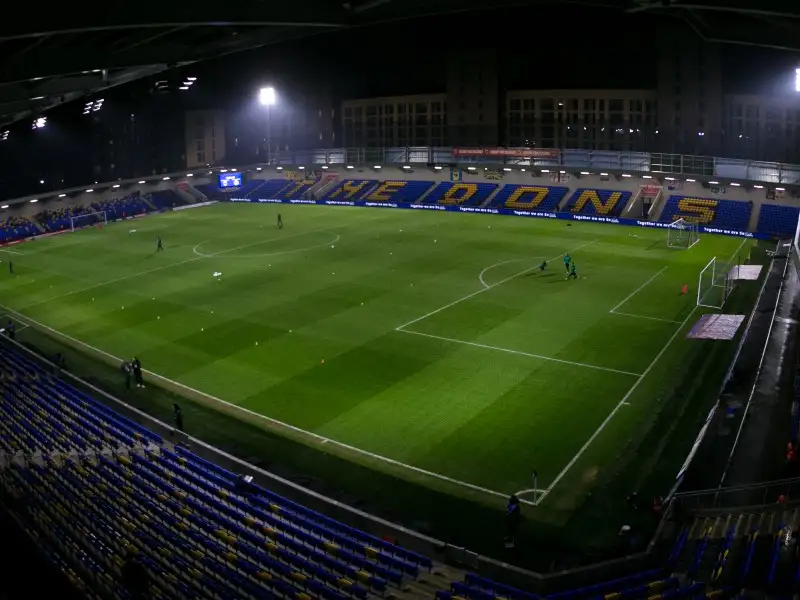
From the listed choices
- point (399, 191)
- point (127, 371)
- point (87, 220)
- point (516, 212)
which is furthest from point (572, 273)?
point (87, 220)

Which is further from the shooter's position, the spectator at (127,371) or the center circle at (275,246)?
the center circle at (275,246)

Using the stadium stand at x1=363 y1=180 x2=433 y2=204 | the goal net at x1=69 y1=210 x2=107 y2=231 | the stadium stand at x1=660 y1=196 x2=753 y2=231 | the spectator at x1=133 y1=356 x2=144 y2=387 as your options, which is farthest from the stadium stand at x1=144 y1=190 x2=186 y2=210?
the spectator at x1=133 y1=356 x2=144 y2=387

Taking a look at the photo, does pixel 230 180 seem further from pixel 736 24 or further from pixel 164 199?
pixel 736 24

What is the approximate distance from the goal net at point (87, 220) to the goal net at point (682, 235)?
5094cm

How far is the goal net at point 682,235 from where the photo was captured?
181 ft

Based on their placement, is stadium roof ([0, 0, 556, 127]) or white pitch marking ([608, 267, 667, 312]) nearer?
stadium roof ([0, 0, 556, 127])

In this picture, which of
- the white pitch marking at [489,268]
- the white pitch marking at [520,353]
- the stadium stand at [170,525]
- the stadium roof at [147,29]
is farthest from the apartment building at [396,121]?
the stadium stand at [170,525]

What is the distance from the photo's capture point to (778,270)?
45938mm

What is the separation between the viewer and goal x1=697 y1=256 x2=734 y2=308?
130 feet

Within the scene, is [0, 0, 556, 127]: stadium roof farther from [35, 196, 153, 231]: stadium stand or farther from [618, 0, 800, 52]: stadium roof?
[35, 196, 153, 231]: stadium stand

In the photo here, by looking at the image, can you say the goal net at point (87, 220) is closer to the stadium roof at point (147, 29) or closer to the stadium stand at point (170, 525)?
the stadium roof at point (147, 29)

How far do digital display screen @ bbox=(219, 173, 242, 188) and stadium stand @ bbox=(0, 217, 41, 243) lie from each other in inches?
930

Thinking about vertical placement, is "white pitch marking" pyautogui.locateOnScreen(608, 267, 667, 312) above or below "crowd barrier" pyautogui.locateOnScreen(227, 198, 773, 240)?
below

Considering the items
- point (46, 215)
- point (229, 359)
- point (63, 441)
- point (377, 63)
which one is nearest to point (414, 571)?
point (63, 441)
